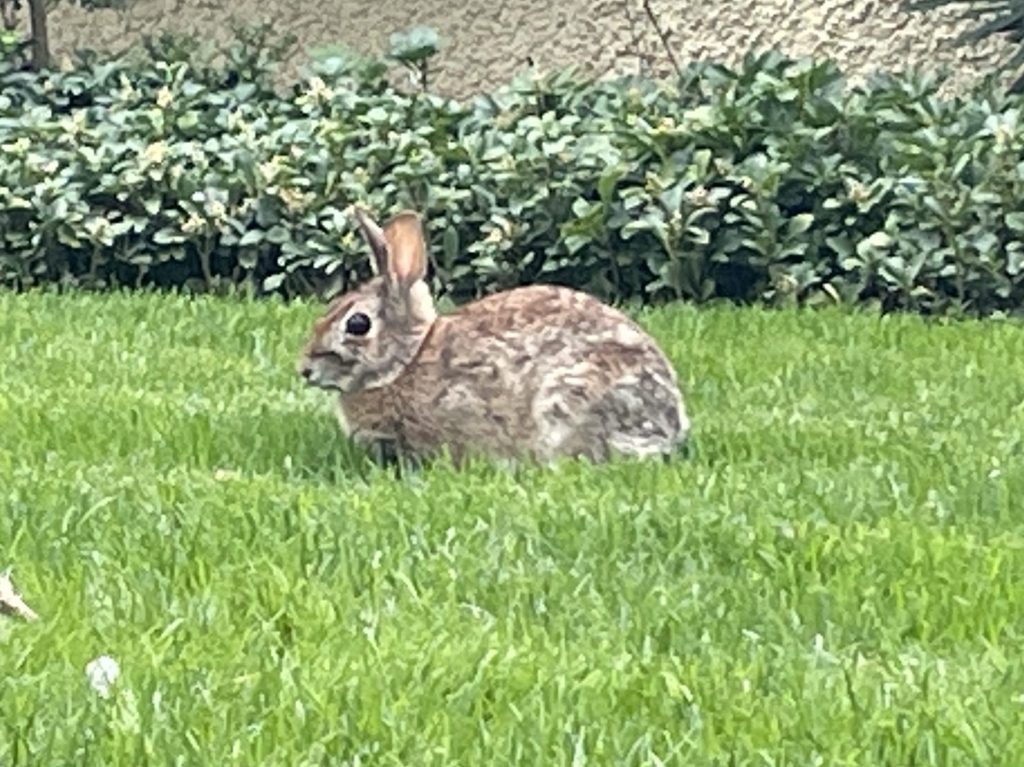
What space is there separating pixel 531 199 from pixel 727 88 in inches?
45.8

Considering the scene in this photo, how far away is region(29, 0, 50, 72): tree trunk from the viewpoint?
37.3 ft

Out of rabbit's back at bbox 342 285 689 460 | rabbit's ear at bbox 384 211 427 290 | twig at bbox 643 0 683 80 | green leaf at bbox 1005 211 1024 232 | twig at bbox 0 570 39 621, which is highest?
rabbit's ear at bbox 384 211 427 290

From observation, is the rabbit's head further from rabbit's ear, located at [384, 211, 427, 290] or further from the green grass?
the green grass

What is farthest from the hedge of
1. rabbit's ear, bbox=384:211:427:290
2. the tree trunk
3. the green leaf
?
rabbit's ear, bbox=384:211:427:290

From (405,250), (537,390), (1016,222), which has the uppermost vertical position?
(405,250)

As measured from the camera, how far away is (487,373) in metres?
5.45

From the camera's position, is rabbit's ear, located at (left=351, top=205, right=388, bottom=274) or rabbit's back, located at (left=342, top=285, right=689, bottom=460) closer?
rabbit's back, located at (left=342, top=285, right=689, bottom=460)

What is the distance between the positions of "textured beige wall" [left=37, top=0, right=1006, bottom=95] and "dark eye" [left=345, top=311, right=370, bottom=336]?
6.31 metres

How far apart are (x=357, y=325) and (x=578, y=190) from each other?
139 inches

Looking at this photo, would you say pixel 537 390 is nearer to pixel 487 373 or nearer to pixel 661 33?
pixel 487 373

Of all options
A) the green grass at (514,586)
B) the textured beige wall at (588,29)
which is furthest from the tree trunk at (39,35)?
the green grass at (514,586)

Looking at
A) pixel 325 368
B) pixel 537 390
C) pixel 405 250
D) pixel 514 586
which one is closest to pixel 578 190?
pixel 405 250

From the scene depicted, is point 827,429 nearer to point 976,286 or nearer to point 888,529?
point 888,529

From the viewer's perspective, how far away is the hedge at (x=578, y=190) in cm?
870
